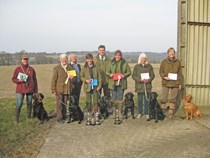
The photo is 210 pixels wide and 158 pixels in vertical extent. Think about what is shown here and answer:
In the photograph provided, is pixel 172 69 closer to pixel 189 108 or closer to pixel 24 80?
pixel 189 108

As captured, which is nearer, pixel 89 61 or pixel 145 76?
pixel 89 61

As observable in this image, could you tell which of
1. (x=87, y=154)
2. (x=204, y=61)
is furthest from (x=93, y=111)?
(x=204, y=61)

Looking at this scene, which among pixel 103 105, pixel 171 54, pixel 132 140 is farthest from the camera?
pixel 103 105

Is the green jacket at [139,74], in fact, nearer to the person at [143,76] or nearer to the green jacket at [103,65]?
the person at [143,76]

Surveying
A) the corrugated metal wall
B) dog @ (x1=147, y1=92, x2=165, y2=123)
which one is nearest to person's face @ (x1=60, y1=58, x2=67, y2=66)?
dog @ (x1=147, y1=92, x2=165, y2=123)

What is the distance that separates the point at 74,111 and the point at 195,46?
4.50m

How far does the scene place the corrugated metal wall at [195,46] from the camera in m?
10.8

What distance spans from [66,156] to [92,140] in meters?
1.17

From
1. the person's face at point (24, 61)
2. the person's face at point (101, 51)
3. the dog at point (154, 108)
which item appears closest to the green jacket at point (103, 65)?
the person's face at point (101, 51)

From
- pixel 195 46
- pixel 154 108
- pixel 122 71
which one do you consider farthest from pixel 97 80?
pixel 195 46

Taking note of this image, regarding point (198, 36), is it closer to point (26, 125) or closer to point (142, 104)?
point (142, 104)

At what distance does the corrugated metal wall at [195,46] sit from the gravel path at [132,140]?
1847 mm

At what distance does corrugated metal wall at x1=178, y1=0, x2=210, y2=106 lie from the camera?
10.8 meters

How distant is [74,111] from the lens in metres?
9.38
